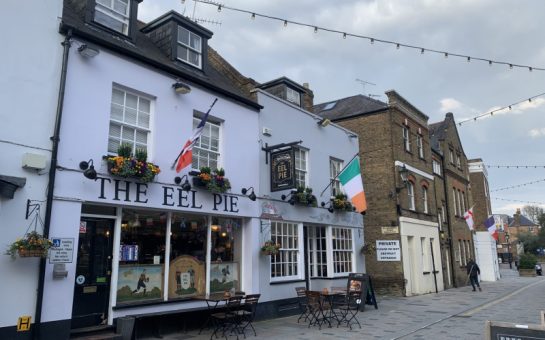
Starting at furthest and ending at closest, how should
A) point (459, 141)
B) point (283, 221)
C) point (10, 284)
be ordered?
point (459, 141)
point (283, 221)
point (10, 284)

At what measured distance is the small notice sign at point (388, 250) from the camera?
58.7 ft

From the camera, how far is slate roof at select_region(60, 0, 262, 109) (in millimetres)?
8625

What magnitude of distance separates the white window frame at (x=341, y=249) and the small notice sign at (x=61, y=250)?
371 inches

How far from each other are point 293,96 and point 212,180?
6.35 m

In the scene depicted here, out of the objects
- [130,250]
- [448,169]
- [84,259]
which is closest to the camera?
[84,259]

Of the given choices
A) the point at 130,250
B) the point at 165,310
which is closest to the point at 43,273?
the point at 130,250

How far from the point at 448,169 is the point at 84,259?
2421cm

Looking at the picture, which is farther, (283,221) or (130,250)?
(283,221)

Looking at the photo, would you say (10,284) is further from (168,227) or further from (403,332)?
(403,332)

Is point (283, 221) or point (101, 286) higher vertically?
point (283, 221)

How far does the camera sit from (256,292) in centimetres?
1159

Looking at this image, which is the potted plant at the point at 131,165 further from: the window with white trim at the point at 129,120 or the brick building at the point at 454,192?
the brick building at the point at 454,192

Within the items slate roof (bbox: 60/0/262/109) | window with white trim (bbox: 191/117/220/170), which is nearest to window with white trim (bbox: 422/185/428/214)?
slate roof (bbox: 60/0/262/109)

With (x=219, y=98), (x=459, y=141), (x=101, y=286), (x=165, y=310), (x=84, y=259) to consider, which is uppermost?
(x=459, y=141)
